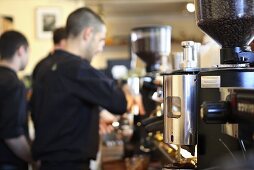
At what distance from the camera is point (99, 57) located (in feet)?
25.5

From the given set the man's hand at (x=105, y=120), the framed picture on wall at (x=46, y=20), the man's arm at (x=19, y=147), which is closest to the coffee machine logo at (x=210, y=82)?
the man's hand at (x=105, y=120)

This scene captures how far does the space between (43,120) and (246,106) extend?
5.20 ft

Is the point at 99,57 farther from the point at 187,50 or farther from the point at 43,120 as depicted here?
the point at 187,50

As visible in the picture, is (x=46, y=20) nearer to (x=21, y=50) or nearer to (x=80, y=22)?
(x=21, y=50)

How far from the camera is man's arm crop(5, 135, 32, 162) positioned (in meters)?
2.62

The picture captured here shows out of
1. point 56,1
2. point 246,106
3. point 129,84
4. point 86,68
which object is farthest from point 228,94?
Result: point 56,1

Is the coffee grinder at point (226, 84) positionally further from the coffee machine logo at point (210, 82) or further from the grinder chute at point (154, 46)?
the grinder chute at point (154, 46)

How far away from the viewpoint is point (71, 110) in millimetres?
2105

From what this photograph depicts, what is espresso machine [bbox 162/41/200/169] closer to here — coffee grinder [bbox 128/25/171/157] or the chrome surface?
the chrome surface

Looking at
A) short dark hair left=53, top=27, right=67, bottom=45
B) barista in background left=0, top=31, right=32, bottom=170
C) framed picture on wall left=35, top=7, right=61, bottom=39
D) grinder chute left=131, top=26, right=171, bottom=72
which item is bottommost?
barista in background left=0, top=31, right=32, bottom=170

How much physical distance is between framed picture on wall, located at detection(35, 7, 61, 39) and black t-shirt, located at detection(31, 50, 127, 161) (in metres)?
3.74

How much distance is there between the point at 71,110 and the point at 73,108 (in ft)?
0.04

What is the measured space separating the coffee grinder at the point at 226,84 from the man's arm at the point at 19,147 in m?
1.82

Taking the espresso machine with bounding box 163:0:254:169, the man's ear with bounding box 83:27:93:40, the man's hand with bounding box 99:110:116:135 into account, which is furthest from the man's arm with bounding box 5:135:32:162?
the espresso machine with bounding box 163:0:254:169
